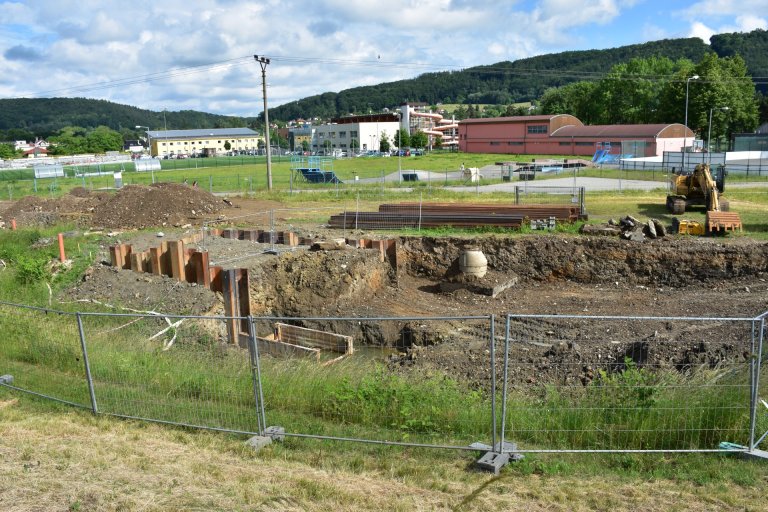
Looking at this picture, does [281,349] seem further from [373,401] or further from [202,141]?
[202,141]

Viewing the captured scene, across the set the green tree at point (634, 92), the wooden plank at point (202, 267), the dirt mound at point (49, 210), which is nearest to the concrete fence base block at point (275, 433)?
the wooden plank at point (202, 267)

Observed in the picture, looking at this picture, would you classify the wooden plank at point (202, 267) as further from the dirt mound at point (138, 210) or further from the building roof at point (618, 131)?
the building roof at point (618, 131)


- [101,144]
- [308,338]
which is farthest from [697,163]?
[101,144]

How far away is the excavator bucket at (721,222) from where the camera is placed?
73.0 ft

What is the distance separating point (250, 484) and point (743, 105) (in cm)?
9209

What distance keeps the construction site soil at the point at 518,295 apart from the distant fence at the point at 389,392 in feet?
1.74

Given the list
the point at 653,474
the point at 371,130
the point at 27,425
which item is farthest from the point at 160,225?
the point at 371,130

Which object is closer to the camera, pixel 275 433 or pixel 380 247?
pixel 275 433

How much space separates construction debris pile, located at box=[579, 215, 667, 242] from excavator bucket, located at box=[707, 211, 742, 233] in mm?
1497

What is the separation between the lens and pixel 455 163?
72688 millimetres

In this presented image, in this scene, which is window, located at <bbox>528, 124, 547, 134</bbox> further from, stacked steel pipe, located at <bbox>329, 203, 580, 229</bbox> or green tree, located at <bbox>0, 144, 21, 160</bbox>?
green tree, located at <bbox>0, 144, 21, 160</bbox>

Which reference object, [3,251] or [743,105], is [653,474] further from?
[743,105]

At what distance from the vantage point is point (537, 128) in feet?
287

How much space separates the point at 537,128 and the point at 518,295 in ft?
237
